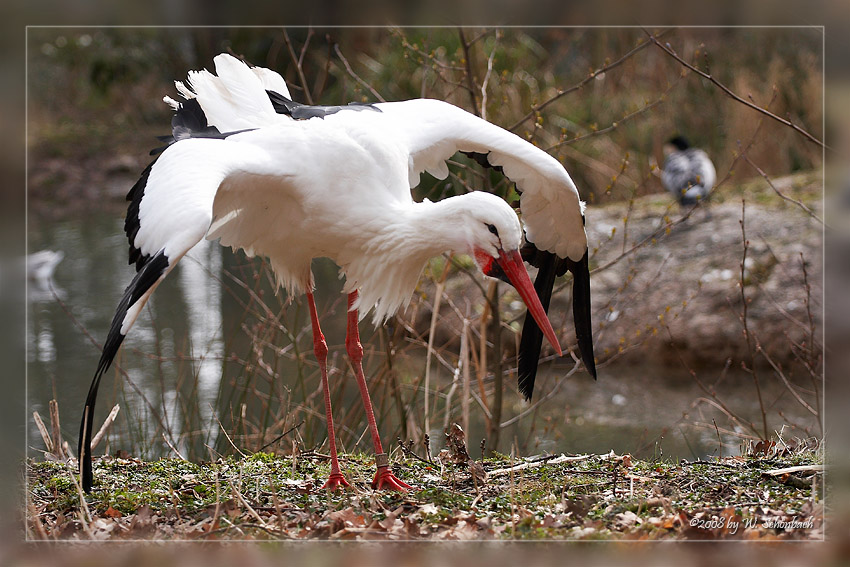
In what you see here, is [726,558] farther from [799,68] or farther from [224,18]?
[799,68]

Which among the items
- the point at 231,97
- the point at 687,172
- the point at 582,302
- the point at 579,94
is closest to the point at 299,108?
the point at 231,97

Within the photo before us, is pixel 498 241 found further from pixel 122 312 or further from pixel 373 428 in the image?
pixel 122 312

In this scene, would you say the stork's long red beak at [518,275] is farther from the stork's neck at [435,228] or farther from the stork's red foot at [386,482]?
the stork's red foot at [386,482]

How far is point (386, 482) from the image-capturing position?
3463 millimetres

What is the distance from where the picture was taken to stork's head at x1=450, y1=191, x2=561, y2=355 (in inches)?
119

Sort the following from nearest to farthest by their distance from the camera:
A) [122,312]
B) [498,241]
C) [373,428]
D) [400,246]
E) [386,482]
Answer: [122,312], [498,241], [400,246], [386,482], [373,428]

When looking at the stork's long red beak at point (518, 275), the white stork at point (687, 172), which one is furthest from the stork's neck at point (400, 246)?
the white stork at point (687, 172)

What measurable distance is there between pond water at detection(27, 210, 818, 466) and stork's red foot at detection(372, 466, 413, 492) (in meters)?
1.34

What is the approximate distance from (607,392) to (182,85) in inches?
177

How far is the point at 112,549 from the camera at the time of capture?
6.11 feet

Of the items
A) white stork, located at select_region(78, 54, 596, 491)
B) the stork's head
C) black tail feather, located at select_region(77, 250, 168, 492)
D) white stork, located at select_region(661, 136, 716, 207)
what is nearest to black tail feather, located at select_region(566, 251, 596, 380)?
white stork, located at select_region(78, 54, 596, 491)

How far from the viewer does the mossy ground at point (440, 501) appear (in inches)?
104

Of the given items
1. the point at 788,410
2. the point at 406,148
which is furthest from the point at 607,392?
the point at 406,148

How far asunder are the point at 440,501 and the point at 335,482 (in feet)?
1.73
